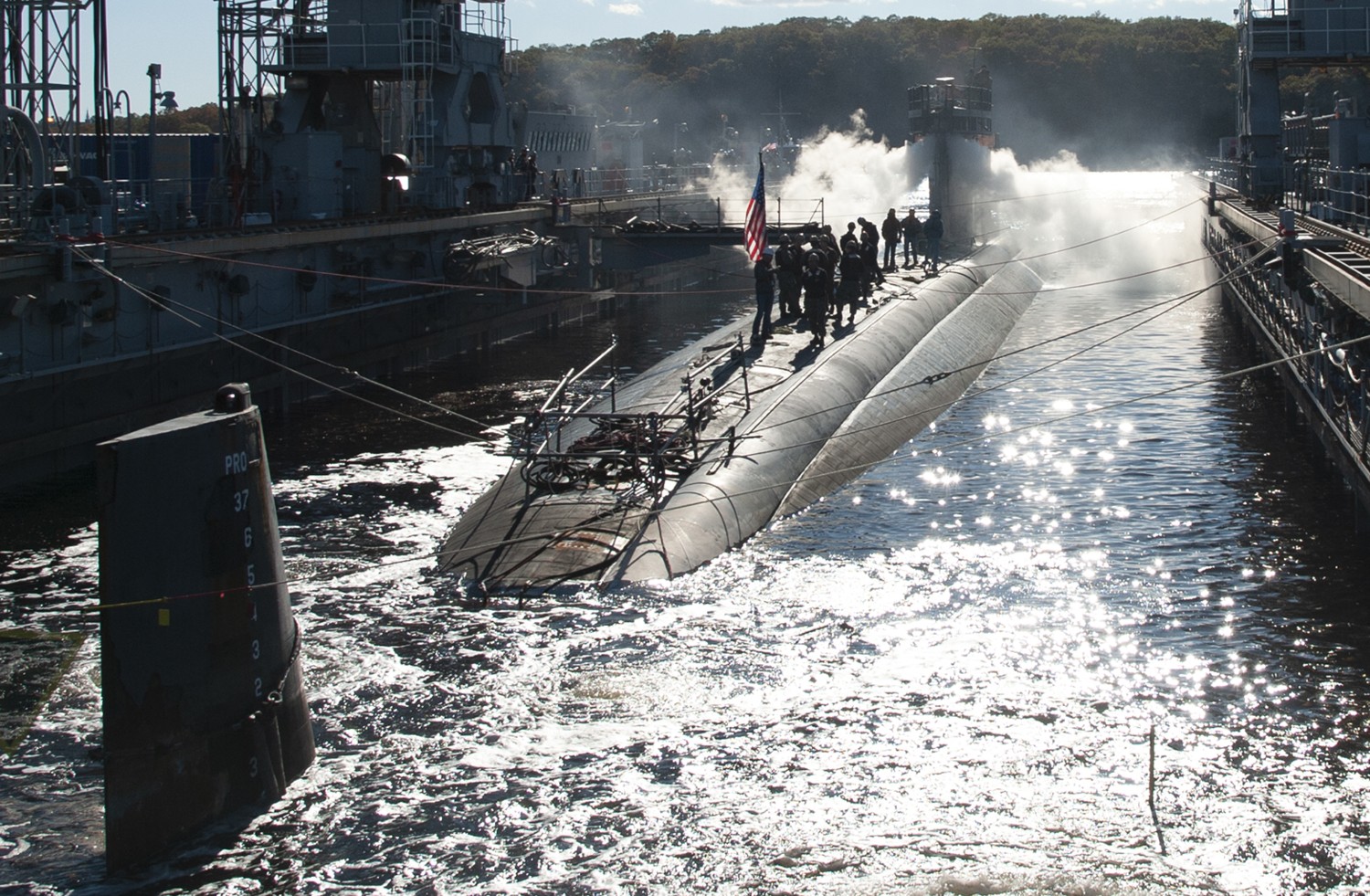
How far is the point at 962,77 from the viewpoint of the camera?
181 meters

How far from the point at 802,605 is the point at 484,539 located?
4237 millimetres

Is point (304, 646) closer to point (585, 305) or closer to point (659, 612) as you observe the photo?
point (659, 612)

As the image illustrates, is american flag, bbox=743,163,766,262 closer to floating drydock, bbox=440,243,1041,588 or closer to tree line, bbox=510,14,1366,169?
floating drydock, bbox=440,243,1041,588

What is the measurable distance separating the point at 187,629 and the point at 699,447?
10.7 m

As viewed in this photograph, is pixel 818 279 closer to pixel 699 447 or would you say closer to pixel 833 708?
pixel 699 447

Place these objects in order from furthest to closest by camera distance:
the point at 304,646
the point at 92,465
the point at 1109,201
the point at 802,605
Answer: the point at 1109,201, the point at 92,465, the point at 802,605, the point at 304,646

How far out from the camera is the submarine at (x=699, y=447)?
711 inches

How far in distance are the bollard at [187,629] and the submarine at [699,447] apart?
550cm

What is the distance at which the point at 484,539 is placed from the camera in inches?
735

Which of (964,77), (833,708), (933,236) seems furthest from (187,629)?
(964,77)

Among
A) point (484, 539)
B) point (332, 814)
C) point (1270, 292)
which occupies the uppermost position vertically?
point (1270, 292)

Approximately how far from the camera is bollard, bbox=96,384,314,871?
11.0m

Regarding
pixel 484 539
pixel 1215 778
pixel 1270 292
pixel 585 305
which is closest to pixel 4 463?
pixel 484 539

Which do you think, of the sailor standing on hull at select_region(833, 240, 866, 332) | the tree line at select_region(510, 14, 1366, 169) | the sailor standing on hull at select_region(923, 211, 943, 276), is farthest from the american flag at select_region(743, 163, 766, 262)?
the tree line at select_region(510, 14, 1366, 169)
